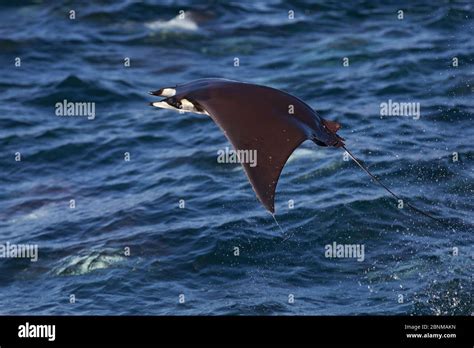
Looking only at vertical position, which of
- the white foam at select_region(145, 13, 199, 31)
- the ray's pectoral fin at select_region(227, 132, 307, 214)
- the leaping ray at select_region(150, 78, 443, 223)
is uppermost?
the white foam at select_region(145, 13, 199, 31)

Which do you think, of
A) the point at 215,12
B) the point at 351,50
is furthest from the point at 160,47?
the point at 351,50

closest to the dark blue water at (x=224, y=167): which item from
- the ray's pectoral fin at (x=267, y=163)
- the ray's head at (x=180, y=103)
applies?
the ray's head at (x=180, y=103)

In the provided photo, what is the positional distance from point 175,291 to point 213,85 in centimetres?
321

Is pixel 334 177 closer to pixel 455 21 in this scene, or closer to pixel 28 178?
pixel 28 178

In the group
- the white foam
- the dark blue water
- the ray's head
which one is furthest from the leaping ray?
the white foam

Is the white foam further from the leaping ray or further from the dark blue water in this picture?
the leaping ray

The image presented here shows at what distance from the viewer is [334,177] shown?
44.4ft

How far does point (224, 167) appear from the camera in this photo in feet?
45.6

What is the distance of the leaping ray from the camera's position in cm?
765

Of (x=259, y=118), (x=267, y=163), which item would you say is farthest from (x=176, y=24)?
(x=267, y=163)

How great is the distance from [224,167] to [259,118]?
574cm

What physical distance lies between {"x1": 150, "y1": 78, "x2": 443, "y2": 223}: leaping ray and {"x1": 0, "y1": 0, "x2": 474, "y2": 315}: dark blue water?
2.74 m

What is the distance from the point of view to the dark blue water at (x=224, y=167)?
11094 millimetres

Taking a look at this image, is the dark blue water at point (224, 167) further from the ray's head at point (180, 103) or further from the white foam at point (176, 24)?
the ray's head at point (180, 103)
